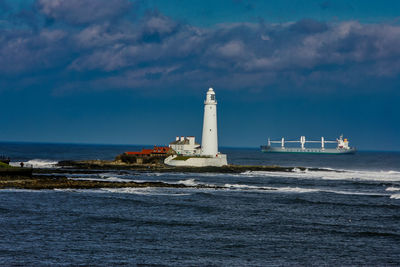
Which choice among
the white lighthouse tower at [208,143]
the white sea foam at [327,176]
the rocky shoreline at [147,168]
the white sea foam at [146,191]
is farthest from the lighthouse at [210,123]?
the white sea foam at [146,191]

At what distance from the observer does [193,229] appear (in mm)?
28062

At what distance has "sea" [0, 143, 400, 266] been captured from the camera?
21812mm

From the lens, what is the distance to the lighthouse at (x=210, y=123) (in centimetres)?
7925

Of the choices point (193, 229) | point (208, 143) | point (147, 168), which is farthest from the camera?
point (208, 143)

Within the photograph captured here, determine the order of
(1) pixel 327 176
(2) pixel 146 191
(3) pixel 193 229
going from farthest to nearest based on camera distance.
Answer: (1) pixel 327 176
(2) pixel 146 191
(3) pixel 193 229

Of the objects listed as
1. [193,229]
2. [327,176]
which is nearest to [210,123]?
[327,176]

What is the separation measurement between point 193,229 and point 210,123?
169 ft

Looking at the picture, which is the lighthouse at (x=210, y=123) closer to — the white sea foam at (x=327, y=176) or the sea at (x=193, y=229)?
the white sea foam at (x=327, y=176)

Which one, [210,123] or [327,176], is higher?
[210,123]

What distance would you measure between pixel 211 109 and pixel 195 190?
33561mm

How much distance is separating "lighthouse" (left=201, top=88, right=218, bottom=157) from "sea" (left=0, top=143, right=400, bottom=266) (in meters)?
35.4

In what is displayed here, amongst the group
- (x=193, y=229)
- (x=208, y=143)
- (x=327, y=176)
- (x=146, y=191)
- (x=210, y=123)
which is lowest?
(x=193, y=229)

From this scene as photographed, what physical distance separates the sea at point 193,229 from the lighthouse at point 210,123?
3535 centimetres

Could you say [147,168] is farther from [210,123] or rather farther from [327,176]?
[327,176]
